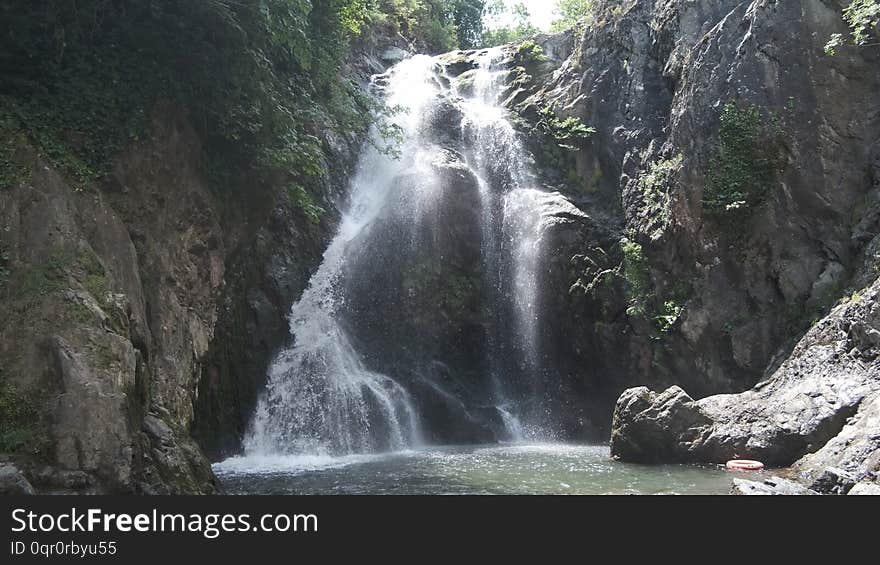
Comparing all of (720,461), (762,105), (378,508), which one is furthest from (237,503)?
(762,105)

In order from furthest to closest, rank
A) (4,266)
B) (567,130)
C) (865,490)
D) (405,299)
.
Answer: (567,130)
(405,299)
(4,266)
(865,490)

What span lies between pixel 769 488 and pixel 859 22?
10580 mm

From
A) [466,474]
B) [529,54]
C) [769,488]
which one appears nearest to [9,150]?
[466,474]

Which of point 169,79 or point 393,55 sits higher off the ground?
point 393,55

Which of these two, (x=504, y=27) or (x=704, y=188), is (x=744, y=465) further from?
(x=504, y=27)

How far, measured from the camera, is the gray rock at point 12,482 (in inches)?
232

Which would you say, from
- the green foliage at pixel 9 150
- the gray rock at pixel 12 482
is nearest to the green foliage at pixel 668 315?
the green foliage at pixel 9 150

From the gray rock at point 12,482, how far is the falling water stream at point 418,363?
4438mm

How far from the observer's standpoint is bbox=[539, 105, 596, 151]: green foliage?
21.4 m

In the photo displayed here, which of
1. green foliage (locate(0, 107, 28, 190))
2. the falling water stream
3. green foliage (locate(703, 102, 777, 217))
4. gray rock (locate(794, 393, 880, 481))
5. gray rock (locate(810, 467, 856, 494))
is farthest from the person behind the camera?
green foliage (locate(703, 102, 777, 217))

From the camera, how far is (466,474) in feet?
37.0

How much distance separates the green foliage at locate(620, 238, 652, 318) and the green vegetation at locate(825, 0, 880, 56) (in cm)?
618

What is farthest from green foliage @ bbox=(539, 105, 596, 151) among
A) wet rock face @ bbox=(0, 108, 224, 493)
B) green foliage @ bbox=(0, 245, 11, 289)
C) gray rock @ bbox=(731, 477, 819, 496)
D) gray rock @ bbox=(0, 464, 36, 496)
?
gray rock @ bbox=(0, 464, 36, 496)

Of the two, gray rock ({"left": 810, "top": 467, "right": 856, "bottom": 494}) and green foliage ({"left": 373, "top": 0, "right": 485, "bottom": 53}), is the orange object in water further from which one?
green foliage ({"left": 373, "top": 0, "right": 485, "bottom": 53})
